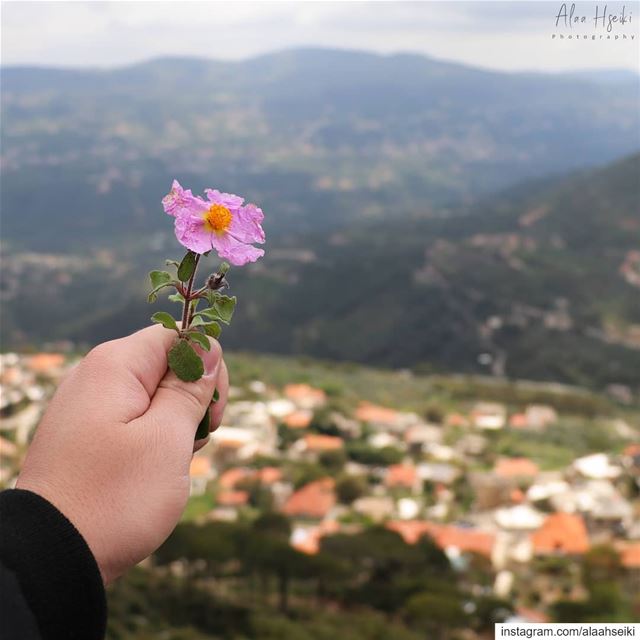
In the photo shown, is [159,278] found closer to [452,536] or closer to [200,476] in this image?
[452,536]

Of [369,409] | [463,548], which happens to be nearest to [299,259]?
[369,409]

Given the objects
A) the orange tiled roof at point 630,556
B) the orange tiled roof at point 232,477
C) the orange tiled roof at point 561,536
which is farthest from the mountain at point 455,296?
the orange tiled roof at point 630,556

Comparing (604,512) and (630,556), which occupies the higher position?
(630,556)

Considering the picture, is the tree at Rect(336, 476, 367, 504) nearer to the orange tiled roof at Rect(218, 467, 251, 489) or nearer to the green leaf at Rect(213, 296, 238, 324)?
the orange tiled roof at Rect(218, 467, 251, 489)

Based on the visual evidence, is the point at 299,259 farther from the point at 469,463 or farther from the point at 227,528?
the point at 227,528

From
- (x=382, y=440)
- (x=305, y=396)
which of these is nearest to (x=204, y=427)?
(x=382, y=440)

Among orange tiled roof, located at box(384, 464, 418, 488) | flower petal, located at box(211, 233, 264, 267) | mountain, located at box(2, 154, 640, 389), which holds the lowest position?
mountain, located at box(2, 154, 640, 389)

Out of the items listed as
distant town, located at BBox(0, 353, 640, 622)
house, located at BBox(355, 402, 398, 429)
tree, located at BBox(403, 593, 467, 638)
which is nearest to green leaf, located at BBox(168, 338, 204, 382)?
tree, located at BBox(403, 593, 467, 638)
